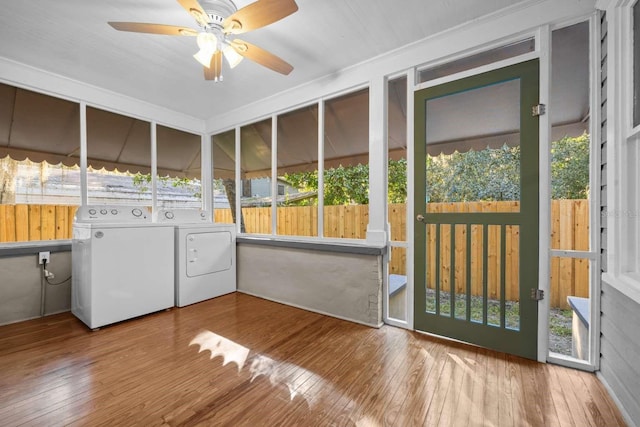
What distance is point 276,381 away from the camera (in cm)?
171

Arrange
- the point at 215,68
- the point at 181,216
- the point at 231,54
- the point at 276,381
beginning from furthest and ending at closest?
1. the point at 181,216
2. the point at 215,68
3. the point at 231,54
4. the point at 276,381

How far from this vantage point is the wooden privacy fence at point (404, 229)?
6.64 ft

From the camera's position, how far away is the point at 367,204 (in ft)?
9.16

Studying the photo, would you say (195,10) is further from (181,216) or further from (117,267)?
(181,216)

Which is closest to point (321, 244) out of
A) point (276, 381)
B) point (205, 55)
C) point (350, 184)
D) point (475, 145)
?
point (350, 184)

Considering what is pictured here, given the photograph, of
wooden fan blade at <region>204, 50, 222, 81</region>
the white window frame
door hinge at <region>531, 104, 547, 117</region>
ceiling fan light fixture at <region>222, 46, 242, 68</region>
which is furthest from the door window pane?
wooden fan blade at <region>204, 50, 222, 81</region>

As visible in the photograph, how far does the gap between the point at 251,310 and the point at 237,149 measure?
2.23 m

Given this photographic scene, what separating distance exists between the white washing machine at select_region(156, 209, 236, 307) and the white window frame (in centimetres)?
357

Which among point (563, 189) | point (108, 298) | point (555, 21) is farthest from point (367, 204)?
point (108, 298)

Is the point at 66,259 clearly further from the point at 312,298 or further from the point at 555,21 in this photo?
the point at 555,21

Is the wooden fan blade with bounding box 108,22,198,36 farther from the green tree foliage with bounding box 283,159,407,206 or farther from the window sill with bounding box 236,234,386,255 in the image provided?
the window sill with bounding box 236,234,386,255

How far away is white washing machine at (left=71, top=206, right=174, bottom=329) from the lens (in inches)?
97.7

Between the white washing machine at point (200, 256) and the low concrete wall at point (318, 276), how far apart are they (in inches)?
7.6

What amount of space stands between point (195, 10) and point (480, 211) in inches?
94.9
